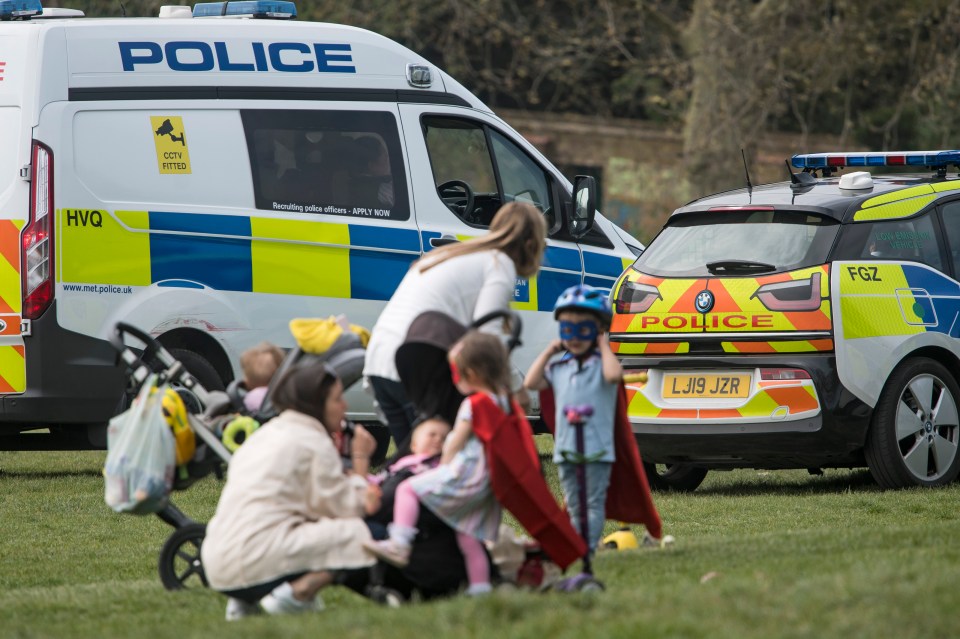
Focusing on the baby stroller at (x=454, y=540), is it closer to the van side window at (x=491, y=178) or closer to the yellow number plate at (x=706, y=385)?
the yellow number plate at (x=706, y=385)

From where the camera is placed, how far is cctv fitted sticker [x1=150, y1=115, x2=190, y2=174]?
995 cm

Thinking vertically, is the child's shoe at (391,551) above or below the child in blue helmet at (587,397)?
below

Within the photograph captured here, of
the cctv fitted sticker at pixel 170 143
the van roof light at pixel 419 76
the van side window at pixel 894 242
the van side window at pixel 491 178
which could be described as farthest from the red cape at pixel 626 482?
the van roof light at pixel 419 76

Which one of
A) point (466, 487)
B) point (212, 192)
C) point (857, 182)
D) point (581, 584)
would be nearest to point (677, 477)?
point (857, 182)

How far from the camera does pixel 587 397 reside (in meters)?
6.18

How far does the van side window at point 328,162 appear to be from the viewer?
10.3m

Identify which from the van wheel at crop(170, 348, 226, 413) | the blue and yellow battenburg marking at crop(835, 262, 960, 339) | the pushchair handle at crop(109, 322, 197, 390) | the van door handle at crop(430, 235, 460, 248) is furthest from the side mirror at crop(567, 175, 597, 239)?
the pushchair handle at crop(109, 322, 197, 390)

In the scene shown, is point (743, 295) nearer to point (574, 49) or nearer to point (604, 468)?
point (604, 468)

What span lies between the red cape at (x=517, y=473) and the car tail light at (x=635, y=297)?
3676 mm

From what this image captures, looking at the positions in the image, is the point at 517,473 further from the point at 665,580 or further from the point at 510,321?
the point at 665,580

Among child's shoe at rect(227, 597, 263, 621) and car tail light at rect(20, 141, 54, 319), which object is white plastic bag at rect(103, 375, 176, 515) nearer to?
child's shoe at rect(227, 597, 263, 621)

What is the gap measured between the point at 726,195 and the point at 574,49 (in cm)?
1543

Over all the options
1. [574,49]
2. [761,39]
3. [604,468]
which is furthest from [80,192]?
[574,49]

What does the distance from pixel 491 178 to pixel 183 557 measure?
5484mm
